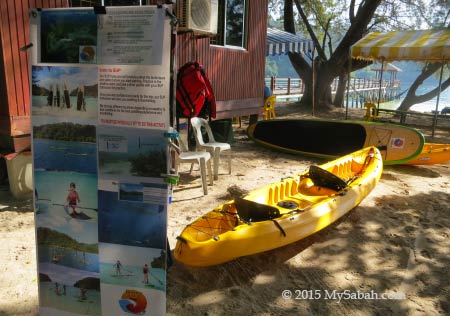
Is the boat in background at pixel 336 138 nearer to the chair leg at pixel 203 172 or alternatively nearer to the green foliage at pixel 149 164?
the chair leg at pixel 203 172

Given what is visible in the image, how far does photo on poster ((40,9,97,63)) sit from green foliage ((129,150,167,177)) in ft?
2.10

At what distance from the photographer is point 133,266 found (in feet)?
7.82

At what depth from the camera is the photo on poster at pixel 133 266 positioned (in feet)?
7.70

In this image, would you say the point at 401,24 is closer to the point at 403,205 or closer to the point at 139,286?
the point at 403,205

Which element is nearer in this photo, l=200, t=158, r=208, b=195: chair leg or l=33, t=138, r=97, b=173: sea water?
l=33, t=138, r=97, b=173: sea water


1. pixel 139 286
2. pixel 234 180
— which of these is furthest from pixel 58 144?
pixel 234 180

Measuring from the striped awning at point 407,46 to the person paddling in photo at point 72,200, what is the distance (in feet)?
34.7

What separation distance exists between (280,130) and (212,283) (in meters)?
6.32

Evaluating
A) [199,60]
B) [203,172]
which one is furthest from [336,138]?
[203,172]

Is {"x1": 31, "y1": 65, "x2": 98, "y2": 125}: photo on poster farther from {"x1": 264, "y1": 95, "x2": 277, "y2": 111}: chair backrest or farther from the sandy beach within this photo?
{"x1": 264, "y1": 95, "x2": 277, "y2": 111}: chair backrest

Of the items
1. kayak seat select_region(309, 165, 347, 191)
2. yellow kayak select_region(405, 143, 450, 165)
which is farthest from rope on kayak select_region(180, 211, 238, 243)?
yellow kayak select_region(405, 143, 450, 165)

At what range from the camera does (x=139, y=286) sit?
2.39 metres

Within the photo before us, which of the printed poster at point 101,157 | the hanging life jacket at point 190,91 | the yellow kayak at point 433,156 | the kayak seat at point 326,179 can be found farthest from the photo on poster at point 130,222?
the yellow kayak at point 433,156

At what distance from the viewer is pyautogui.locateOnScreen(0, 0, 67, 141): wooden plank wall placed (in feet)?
17.6
